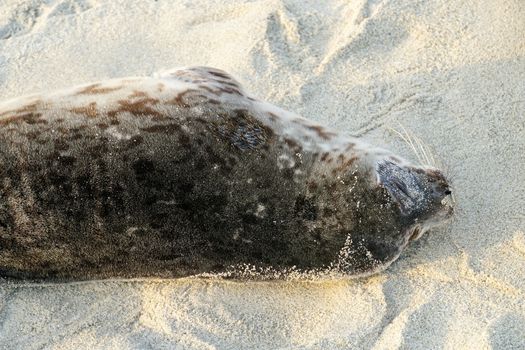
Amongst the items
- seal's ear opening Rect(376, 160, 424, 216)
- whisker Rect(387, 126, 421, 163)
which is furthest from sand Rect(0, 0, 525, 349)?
seal's ear opening Rect(376, 160, 424, 216)

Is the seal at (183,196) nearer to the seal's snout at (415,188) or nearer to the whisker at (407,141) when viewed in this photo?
Result: the seal's snout at (415,188)

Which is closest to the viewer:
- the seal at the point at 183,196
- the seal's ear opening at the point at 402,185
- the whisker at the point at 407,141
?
the seal at the point at 183,196

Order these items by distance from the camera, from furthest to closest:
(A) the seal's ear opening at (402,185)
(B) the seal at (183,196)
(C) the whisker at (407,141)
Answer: (C) the whisker at (407,141) < (A) the seal's ear opening at (402,185) < (B) the seal at (183,196)

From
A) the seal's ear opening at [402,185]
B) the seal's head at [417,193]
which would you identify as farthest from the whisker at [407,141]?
the seal's ear opening at [402,185]

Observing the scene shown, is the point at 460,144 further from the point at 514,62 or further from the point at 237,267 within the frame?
the point at 237,267

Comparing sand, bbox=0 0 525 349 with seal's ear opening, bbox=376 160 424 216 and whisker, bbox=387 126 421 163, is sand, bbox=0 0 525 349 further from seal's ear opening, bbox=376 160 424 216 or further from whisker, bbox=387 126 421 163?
seal's ear opening, bbox=376 160 424 216

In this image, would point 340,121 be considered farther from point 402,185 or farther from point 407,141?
point 402,185
